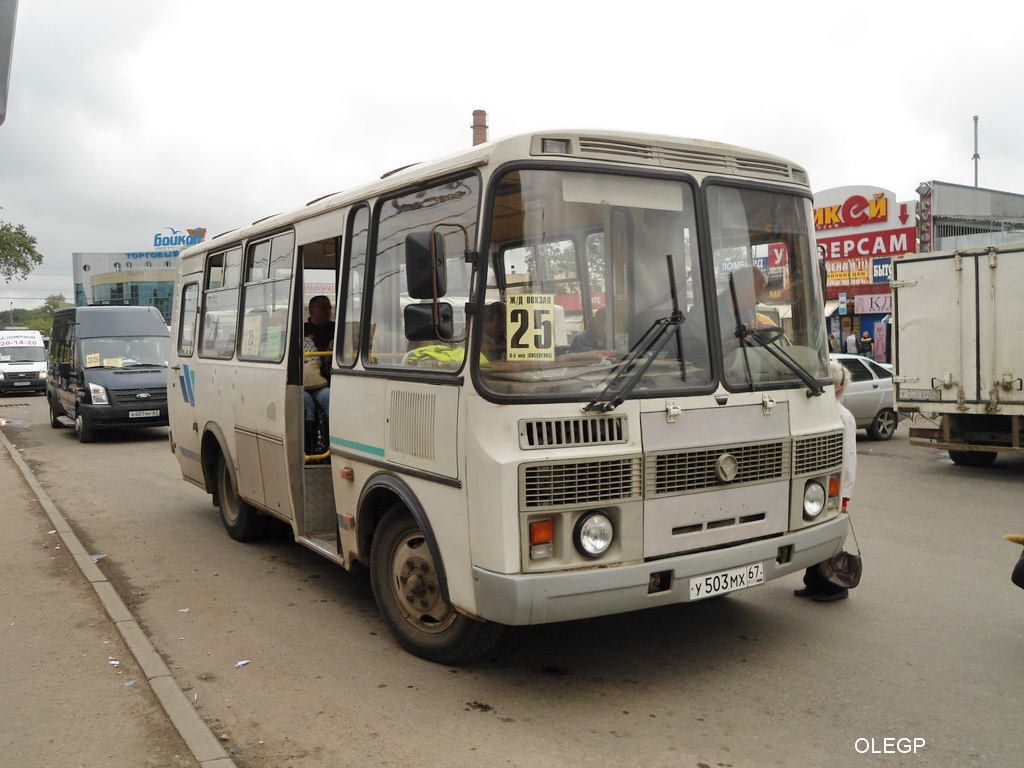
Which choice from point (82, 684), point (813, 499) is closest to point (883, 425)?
point (813, 499)

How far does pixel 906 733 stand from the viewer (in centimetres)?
418

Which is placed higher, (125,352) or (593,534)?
(125,352)

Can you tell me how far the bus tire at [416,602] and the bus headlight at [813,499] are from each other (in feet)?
5.99

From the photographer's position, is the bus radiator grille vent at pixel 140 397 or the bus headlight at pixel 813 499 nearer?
the bus headlight at pixel 813 499

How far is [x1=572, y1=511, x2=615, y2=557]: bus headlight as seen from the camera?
4.45 meters

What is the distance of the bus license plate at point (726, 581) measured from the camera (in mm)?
4723

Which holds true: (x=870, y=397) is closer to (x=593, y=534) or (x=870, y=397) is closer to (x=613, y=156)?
(x=613, y=156)

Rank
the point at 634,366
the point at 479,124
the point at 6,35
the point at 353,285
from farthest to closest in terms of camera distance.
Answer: the point at 479,124, the point at 353,285, the point at 634,366, the point at 6,35

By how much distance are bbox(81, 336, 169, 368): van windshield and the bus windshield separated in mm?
14863

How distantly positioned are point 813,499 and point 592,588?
165cm

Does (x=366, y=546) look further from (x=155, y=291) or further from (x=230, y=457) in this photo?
(x=155, y=291)

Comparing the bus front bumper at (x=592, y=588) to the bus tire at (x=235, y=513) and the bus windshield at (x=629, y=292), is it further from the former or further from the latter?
the bus tire at (x=235, y=513)

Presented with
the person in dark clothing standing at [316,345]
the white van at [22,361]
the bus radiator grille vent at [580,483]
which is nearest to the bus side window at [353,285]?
the person in dark clothing standing at [316,345]

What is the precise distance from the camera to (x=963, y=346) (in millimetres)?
12125
